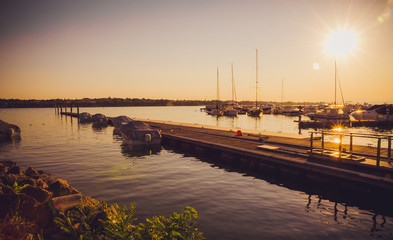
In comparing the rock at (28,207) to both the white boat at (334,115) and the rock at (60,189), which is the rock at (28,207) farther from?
the white boat at (334,115)

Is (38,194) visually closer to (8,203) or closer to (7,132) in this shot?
(8,203)

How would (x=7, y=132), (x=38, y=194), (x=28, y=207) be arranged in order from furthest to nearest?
1. (x=7, y=132)
2. (x=38, y=194)
3. (x=28, y=207)

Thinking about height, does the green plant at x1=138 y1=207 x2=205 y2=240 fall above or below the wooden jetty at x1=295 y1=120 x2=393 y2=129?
above

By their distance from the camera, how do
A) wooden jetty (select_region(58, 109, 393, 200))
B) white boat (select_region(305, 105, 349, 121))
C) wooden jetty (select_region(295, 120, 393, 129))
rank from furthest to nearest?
1. white boat (select_region(305, 105, 349, 121))
2. wooden jetty (select_region(295, 120, 393, 129))
3. wooden jetty (select_region(58, 109, 393, 200))

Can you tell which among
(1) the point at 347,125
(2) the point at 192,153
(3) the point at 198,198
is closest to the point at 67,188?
(3) the point at 198,198

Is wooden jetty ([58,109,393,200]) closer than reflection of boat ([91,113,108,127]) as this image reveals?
Yes

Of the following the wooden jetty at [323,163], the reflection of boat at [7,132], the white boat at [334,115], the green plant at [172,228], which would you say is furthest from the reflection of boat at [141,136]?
the white boat at [334,115]

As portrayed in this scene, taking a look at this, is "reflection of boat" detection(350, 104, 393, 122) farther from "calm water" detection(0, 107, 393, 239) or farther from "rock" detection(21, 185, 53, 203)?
"rock" detection(21, 185, 53, 203)

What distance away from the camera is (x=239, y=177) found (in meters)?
15.4

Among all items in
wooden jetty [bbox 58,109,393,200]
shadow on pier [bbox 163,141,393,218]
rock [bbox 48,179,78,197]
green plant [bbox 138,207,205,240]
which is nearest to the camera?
green plant [bbox 138,207,205,240]

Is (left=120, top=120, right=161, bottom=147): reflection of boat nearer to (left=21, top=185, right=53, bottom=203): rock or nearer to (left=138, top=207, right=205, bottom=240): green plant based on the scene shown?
(left=21, top=185, right=53, bottom=203): rock

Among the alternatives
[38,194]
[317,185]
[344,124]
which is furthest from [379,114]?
[38,194]

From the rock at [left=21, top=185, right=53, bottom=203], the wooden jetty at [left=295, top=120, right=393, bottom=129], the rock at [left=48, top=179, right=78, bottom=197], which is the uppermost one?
the rock at [left=21, top=185, right=53, bottom=203]

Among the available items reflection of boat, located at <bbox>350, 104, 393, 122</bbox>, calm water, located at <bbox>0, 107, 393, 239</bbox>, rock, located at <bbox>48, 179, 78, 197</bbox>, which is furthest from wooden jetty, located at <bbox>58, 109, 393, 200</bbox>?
reflection of boat, located at <bbox>350, 104, 393, 122</bbox>
